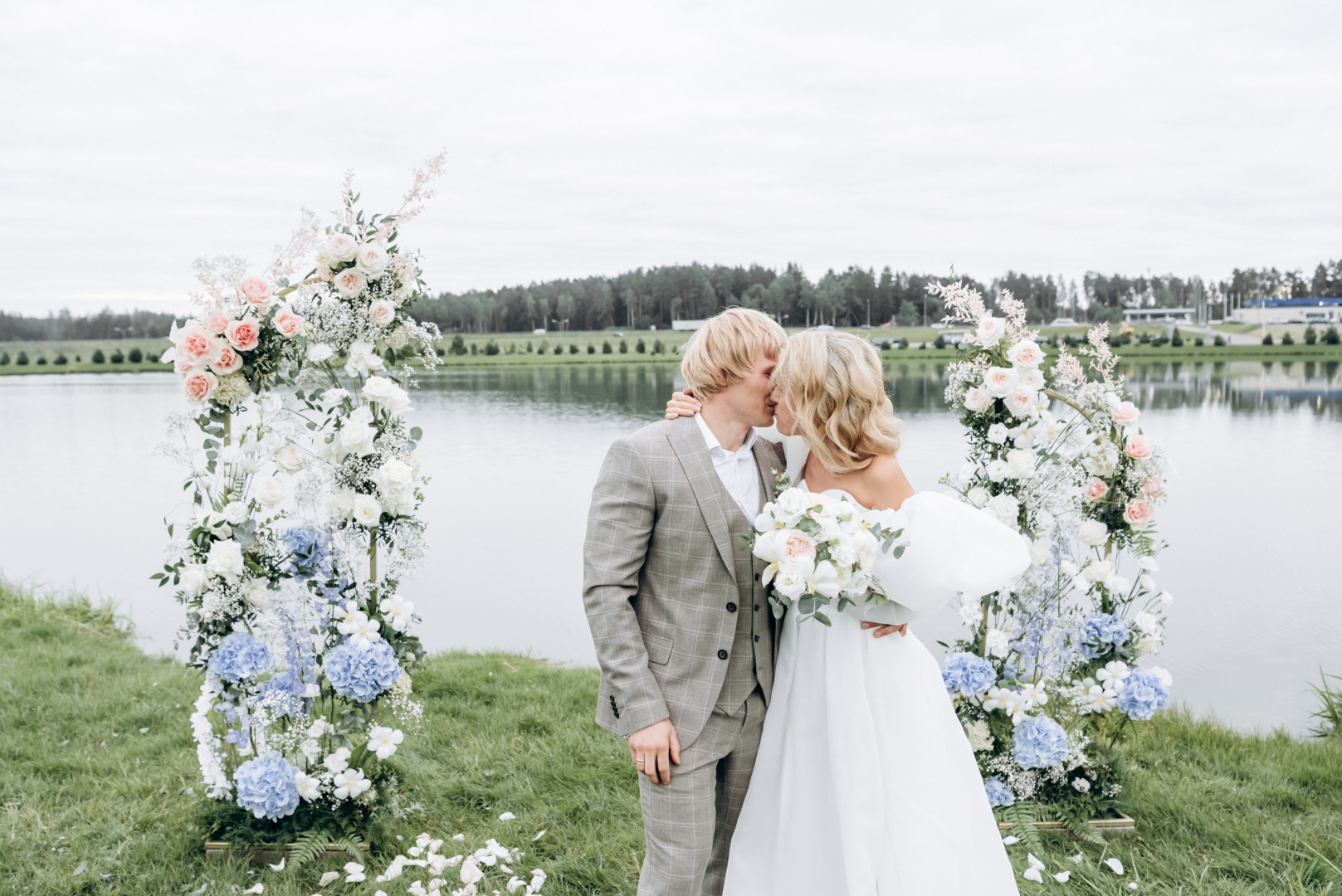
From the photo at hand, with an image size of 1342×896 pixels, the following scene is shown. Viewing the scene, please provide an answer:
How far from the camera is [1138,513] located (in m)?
4.04

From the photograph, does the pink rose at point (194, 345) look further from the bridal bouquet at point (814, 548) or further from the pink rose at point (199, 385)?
the bridal bouquet at point (814, 548)

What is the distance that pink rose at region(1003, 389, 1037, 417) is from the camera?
156 inches

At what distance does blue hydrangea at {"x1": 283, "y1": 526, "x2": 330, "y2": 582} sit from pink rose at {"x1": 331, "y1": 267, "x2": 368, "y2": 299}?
3.53ft

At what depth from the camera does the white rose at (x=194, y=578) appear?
352 cm

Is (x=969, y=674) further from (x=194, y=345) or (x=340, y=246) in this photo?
(x=194, y=345)

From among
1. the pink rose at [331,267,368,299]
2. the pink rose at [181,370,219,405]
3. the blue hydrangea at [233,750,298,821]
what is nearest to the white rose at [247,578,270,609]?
the blue hydrangea at [233,750,298,821]

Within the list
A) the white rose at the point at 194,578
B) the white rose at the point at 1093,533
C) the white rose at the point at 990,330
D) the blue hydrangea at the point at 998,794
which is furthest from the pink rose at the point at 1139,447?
the white rose at the point at 194,578

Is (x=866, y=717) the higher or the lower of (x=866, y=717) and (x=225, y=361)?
the lower

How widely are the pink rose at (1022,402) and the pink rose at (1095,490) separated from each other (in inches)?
20.2

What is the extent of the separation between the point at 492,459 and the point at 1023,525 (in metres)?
13.6

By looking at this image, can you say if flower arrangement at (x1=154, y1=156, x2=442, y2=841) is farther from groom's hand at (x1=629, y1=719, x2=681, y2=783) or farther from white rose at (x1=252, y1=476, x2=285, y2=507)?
groom's hand at (x1=629, y1=719, x2=681, y2=783)

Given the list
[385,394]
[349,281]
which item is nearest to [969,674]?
[385,394]

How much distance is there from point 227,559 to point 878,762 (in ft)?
8.85

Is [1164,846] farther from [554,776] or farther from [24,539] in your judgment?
[24,539]
